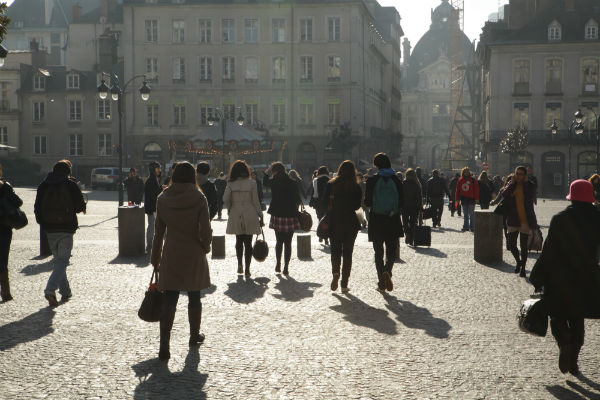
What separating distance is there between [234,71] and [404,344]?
2325 inches

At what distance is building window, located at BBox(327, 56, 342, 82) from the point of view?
214 feet

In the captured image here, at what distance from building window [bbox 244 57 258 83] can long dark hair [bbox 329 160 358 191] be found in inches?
2155

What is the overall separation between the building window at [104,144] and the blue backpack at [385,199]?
60716 millimetres

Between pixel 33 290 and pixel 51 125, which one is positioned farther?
pixel 51 125

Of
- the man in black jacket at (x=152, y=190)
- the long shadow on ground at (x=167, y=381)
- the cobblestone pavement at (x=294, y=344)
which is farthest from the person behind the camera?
the man in black jacket at (x=152, y=190)

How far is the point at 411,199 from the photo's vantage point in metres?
19.1

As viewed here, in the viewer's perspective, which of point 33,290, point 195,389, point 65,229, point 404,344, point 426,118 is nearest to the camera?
point 195,389

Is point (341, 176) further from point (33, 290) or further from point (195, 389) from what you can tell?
point (195, 389)

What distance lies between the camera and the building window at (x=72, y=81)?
71562 millimetres

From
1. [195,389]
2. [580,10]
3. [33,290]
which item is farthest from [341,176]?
[580,10]

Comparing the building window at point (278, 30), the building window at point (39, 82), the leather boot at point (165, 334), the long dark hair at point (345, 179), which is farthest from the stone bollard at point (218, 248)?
the building window at point (39, 82)

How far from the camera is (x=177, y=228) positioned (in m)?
7.85

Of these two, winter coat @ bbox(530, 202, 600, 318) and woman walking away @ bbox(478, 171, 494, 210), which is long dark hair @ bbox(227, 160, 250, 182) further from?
woman walking away @ bbox(478, 171, 494, 210)

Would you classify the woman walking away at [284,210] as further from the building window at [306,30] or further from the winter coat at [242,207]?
the building window at [306,30]
